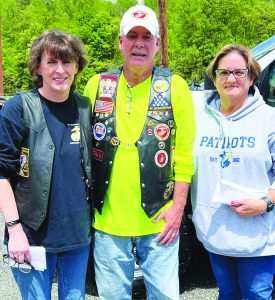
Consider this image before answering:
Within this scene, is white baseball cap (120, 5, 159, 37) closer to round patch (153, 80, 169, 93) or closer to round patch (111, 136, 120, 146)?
round patch (153, 80, 169, 93)

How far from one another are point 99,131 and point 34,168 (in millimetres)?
422

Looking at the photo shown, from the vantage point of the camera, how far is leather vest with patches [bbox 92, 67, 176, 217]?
234 cm

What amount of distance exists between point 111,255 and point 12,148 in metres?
0.80

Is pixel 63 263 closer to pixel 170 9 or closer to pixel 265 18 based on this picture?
pixel 265 18

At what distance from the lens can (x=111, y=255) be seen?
242 centimetres

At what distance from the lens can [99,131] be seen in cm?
240

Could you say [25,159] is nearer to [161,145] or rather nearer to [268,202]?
[161,145]

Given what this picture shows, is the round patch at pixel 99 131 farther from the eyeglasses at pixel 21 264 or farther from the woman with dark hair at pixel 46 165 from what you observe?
the eyeglasses at pixel 21 264

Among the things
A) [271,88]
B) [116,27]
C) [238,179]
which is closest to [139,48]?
[238,179]

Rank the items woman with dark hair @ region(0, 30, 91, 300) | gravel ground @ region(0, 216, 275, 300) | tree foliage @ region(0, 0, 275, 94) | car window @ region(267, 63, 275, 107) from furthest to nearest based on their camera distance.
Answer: tree foliage @ region(0, 0, 275, 94), gravel ground @ region(0, 216, 275, 300), car window @ region(267, 63, 275, 107), woman with dark hair @ region(0, 30, 91, 300)

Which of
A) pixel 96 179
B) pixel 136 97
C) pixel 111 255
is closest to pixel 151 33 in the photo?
pixel 136 97

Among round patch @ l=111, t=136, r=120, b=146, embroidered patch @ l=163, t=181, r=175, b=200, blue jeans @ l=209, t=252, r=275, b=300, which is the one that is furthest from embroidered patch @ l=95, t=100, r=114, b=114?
blue jeans @ l=209, t=252, r=275, b=300

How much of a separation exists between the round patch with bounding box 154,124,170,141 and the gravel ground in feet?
5.97

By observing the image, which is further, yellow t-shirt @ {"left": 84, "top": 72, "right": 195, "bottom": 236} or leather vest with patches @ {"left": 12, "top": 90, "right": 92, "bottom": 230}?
yellow t-shirt @ {"left": 84, "top": 72, "right": 195, "bottom": 236}
